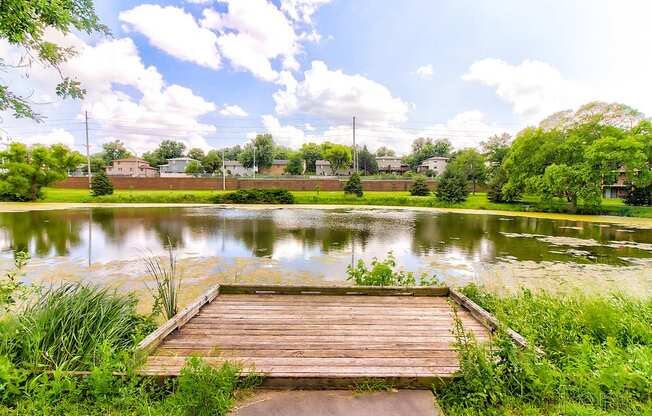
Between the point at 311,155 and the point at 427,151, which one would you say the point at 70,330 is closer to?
the point at 311,155

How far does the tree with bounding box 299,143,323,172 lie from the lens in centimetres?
6706

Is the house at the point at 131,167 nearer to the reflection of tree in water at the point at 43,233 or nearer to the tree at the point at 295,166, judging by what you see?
the tree at the point at 295,166

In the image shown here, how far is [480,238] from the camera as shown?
13.8 m

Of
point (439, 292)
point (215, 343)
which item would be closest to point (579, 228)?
point (439, 292)

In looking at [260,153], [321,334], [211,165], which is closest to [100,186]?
[211,165]

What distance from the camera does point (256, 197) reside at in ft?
107

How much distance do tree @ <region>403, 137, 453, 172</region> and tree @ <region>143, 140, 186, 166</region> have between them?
5378cm

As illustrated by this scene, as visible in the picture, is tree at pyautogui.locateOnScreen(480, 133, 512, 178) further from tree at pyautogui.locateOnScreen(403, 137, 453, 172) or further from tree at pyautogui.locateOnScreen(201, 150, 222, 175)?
tree at pyautogui.locateOnScreen(201, 150, 222, 175)

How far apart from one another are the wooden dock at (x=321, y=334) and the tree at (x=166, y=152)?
7998 cm

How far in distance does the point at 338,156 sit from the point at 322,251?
47.3 meters

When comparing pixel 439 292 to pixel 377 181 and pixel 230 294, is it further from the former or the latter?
pixel 377 181

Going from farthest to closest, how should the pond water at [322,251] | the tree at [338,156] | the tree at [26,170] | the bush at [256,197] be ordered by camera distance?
the tree at [338,156] < the bush at [256,197] < the tree at [26,170] < the pond water at [322,251]

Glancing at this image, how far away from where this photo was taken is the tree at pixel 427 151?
236ft

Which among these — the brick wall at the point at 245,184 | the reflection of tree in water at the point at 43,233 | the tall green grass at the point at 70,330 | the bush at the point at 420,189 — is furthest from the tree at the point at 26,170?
the bush at the point at 420,189
